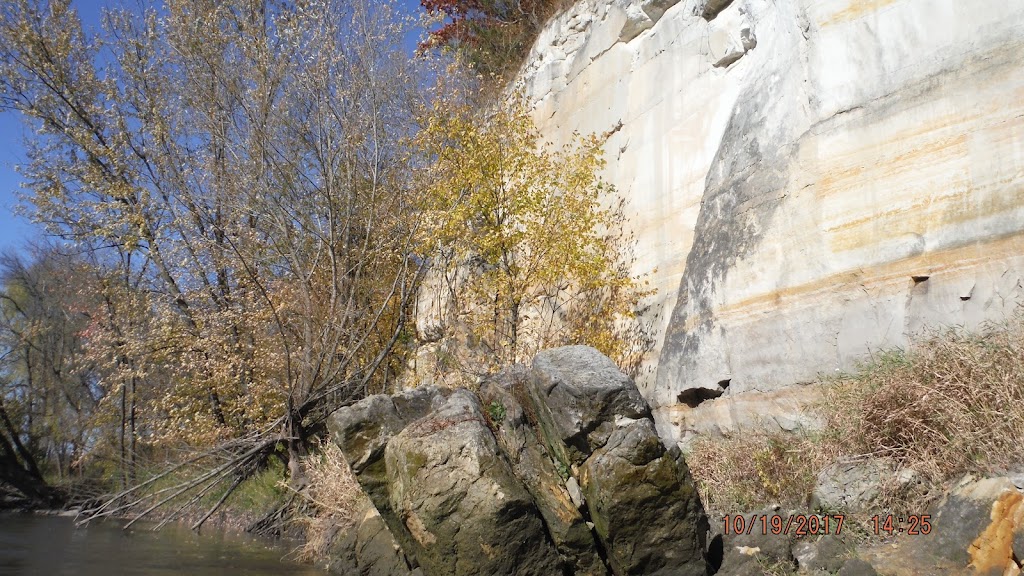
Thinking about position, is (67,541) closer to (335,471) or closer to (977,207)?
(335,471)

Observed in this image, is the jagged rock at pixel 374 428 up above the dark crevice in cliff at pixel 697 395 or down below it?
above

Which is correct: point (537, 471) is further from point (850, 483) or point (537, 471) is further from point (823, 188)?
point (823, 188)

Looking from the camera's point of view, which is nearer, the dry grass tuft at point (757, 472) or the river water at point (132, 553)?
the dry grass tuft at point (757, 472)

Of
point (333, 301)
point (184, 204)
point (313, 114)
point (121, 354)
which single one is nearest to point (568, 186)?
point (333, 301)

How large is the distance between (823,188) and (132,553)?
31.2ft

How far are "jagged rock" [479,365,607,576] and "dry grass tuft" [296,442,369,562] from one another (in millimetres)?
2525

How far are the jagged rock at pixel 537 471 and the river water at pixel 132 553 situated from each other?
317cm

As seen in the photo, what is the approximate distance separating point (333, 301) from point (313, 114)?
377 cm

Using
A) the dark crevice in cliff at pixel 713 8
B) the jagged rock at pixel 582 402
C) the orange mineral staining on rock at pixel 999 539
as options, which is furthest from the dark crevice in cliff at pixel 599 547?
the dark crevice in cliff at pixel 713 8

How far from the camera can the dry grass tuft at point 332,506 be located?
946 centimetres

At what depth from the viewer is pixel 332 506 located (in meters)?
9.70

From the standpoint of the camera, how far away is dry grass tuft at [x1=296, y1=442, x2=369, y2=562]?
946 centimetres
